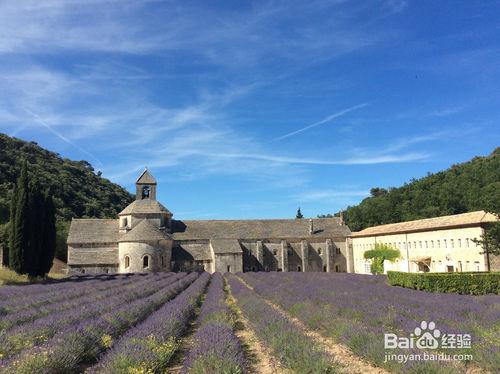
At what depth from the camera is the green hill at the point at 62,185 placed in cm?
6222

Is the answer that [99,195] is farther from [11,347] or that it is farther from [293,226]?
[11,347]

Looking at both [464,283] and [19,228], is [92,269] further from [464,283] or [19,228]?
[464,283]

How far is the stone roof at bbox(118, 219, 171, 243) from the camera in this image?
Answer: 43.2 metres

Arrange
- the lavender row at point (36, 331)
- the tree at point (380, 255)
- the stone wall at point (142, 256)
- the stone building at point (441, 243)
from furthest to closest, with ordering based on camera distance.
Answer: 1. the stone wall at point (142, 256)
2. the tree at point (380, 255)
3. the stone building at point (441, 243)
4. the lavender row at point (36, 331)

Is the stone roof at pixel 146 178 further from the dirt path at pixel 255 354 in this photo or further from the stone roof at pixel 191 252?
the dirt path at pixel 255 354

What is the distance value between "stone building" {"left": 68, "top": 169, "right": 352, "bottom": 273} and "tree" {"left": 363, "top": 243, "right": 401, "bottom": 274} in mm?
6647

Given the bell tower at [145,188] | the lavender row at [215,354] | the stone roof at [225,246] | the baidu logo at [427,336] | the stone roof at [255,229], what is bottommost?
the baidu logo at [427,336]

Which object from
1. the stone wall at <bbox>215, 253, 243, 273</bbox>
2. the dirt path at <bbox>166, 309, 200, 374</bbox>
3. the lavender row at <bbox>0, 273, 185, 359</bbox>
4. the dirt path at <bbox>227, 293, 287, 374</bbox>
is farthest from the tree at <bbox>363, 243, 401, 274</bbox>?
the lavender row at <bbox>0, 273, 185, 359</bbox>

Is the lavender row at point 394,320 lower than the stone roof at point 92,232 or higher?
lower

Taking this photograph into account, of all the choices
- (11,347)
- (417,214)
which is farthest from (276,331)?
(417,214)

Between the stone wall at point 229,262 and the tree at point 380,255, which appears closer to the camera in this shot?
the tree at point 380,255

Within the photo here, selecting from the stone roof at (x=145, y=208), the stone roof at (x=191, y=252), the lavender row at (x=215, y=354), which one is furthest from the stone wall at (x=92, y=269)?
the lavender row at (x=215, y=354)

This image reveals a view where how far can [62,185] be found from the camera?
7162 centimetres

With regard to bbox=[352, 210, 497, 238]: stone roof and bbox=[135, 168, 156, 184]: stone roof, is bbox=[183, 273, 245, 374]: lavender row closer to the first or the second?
bbox=[352, 210, 497, 238]: stone roof
